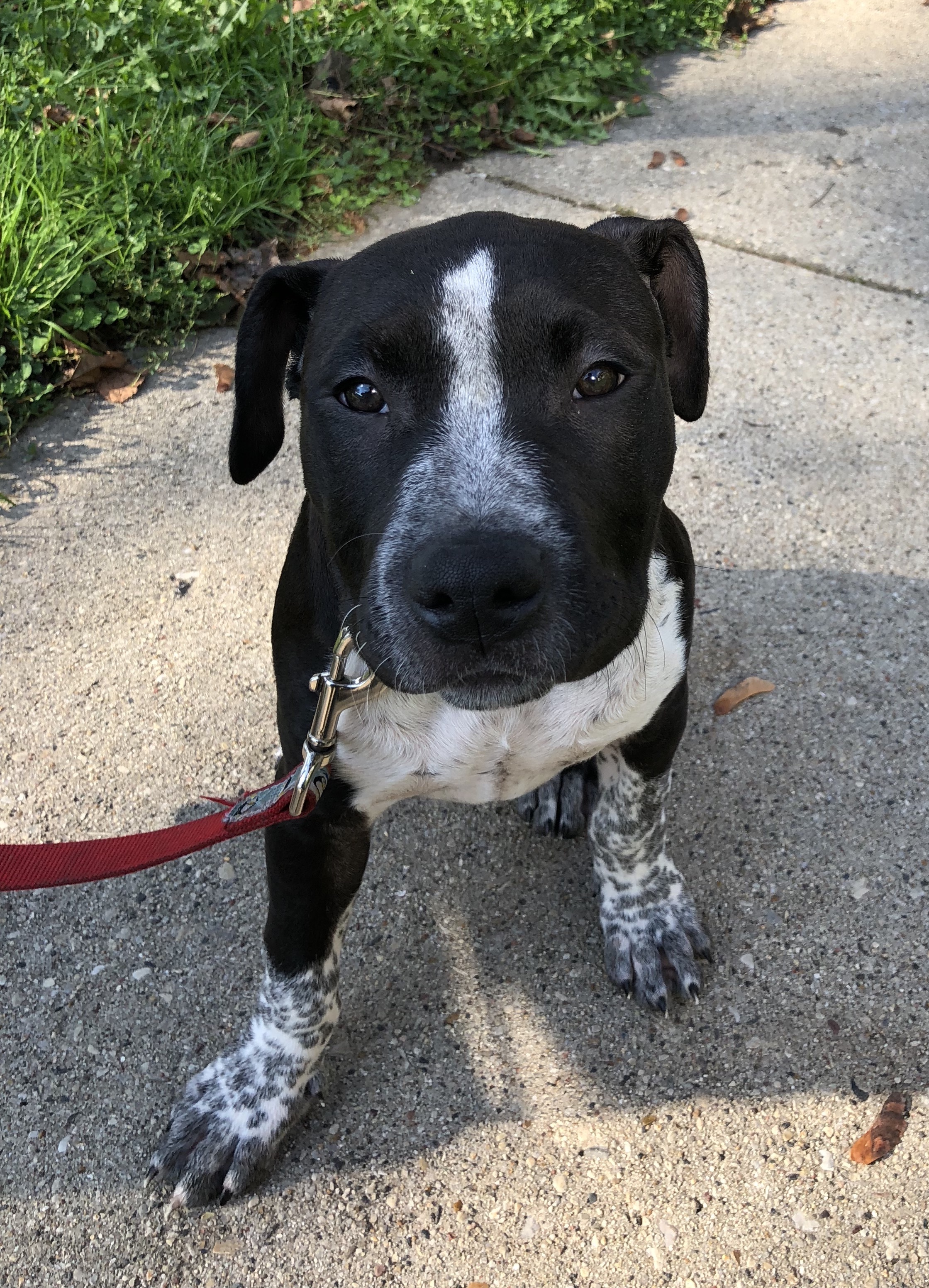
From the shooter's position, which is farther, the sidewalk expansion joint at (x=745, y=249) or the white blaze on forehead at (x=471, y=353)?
the sidewalk expansion joint at (x=745, y=249)

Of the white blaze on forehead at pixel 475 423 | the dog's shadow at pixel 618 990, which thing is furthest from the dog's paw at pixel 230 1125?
the white blaze on forehead at pixel 475 423

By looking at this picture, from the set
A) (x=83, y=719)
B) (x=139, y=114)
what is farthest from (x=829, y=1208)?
(x=139, y=114)

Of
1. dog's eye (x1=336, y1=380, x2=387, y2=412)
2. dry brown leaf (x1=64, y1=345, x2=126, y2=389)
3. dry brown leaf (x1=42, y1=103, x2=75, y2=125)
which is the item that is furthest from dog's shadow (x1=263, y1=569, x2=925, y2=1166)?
dry brown leaf (x1=42, y1=103, x2=75, y2=125)

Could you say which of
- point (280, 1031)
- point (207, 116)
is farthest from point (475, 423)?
point (207, 116)

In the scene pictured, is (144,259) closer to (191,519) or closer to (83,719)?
(191,519)

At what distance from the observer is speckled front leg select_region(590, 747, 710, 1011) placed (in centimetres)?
297

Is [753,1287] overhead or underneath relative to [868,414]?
underneath

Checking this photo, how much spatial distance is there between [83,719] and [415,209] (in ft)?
11.1

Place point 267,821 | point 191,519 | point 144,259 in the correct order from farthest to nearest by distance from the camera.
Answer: point 144,259, point 191,519, point 267,821

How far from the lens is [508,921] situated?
10.6ft

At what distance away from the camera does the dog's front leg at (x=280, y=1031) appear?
2.57 meters

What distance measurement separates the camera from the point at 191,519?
4.45 m

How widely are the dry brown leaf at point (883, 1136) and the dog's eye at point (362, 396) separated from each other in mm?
2013

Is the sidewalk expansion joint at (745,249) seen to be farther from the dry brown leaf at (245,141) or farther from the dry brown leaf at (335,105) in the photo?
the dry brown leaf at (245,141)
